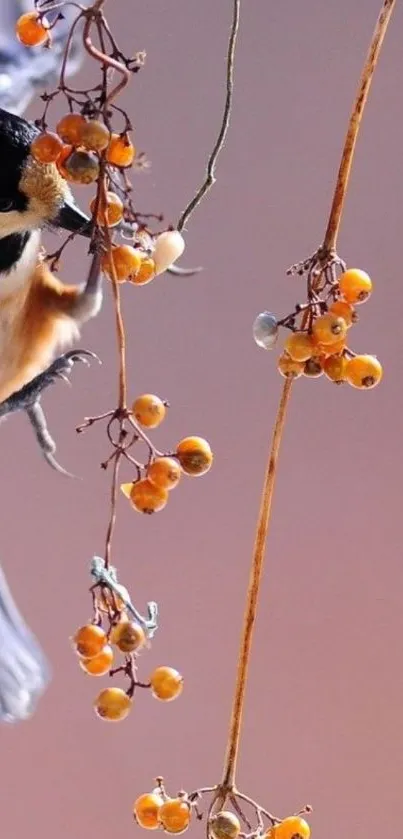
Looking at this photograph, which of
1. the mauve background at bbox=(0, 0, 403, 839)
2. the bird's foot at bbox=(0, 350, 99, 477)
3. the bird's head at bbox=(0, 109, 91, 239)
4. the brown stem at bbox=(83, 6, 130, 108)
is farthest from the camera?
the mauve background at bbox=(0, 0, 403, 839)

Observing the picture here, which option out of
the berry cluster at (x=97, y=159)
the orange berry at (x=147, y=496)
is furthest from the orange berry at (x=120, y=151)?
the orange berry at (x=147, y=496)

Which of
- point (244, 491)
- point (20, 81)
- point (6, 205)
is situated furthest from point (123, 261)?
point (244, 491)

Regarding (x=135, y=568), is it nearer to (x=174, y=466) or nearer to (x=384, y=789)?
(x=384, y=789)

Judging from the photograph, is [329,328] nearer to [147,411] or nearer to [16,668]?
[147,411]

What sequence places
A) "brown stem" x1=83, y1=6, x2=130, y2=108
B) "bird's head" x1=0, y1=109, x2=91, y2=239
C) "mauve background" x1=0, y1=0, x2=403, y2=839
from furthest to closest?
"mauve background" x1=0, y1=0, x2=403, y2=839 < "bird's head" x1=0, y1=109, x2=91, y2=239 < "brown stem" x1=83, y1=6, x2=130, y2=108

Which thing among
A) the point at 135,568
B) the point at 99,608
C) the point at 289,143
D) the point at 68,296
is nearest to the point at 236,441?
the point at 135,568

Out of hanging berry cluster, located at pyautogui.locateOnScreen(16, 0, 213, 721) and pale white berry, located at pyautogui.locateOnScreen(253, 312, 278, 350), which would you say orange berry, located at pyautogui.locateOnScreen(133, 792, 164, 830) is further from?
pale white berry, located at pyautogui.locateOnScreen(253, 312, 278, 350)

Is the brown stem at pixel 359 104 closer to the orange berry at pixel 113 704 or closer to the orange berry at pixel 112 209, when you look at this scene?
the orange berry at pixel 112 209

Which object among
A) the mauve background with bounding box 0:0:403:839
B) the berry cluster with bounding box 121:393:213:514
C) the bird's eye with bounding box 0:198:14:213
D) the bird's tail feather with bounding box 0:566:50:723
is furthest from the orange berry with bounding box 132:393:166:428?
the mauve background with bounding box 0:0:403:839
